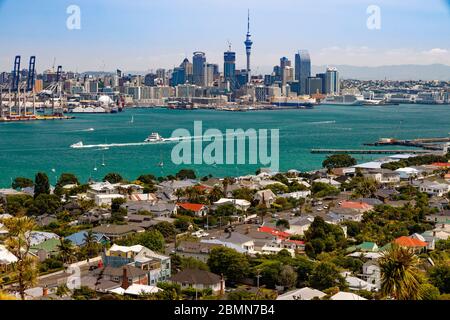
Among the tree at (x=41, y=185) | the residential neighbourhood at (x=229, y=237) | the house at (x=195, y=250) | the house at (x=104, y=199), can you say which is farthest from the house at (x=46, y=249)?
the tree at (x=41, y=185)

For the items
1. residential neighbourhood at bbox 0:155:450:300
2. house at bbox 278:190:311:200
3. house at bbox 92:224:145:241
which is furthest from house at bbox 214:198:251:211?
house at bbox 92:224:145:241

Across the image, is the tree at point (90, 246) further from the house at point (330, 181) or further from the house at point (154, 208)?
the house at point (330, 181)

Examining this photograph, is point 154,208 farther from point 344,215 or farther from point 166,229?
point 344,215

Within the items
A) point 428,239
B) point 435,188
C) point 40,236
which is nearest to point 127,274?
point 40,236
